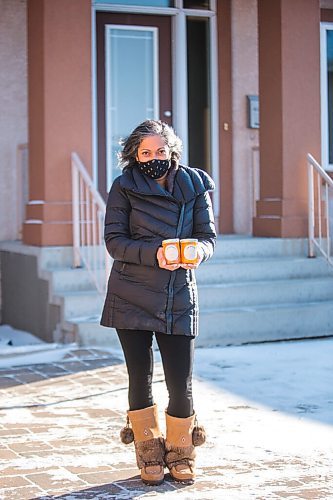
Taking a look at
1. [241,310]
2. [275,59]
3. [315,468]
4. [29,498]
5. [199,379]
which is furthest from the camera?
[275,59]

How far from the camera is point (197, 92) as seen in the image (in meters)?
10.4

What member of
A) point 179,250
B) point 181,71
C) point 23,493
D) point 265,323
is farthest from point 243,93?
point 23,493

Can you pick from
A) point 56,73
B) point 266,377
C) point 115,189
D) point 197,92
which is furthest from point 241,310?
point 115,189

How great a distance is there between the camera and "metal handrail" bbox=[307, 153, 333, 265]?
8758mm

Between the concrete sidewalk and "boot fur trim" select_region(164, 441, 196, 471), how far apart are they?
8 cm

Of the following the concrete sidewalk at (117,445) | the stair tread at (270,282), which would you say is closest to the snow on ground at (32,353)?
the concrete sidewalk at (117,445)

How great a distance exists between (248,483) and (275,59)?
5.99 meters

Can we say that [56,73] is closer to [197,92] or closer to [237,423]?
[197,92]

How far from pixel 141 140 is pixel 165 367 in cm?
100

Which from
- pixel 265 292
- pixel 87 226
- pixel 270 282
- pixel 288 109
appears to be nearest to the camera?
pixel 87 226

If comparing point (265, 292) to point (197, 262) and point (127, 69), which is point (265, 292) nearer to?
point (127, 69)

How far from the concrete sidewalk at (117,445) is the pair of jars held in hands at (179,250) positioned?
0.98m

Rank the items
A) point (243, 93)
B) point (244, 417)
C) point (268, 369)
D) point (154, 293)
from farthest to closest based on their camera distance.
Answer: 1. point (243, 93)
2. point (268, 369)
3. point (244, 417)
4. point (154, 293)

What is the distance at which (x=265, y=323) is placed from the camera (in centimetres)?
796
